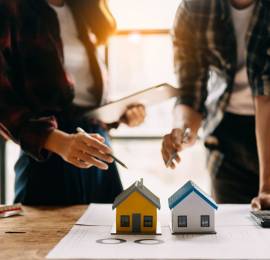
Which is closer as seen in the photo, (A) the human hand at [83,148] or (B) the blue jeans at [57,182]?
(A) the human hand at [83,148]

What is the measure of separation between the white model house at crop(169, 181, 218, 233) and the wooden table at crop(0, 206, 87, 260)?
0.88ft

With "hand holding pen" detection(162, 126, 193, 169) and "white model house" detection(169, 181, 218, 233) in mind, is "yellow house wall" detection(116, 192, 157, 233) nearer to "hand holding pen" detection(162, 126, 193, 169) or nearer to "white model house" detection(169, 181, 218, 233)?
"white model house" detection(169, 181, 218, 233)

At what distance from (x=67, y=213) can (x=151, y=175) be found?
1844 mm

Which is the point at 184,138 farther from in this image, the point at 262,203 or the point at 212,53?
the point at 212,53

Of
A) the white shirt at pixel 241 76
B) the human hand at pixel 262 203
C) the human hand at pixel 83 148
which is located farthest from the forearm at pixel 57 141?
the white shirt at pixel 241 76

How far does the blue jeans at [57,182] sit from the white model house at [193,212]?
1.99 feet

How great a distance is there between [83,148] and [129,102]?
42cm

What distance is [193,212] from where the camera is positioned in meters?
1.12

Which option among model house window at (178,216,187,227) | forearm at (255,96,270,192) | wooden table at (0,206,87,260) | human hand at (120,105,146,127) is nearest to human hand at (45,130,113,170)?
wooden table at (0,206,87,260)

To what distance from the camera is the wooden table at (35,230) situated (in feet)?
3.16

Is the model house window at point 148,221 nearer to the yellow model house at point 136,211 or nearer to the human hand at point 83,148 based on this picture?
the yellow model house at point 136,211

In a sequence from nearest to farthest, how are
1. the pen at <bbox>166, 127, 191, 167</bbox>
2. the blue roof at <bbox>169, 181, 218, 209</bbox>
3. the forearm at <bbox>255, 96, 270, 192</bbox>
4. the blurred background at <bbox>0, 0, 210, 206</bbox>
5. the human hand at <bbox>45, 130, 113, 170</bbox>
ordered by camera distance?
the blue roof at <bbox>169, 181, 218, 209</bbox> < the human hand at <bbox>45, 130, 113, 170</bbox> < the pen at <bbox>166, 127, 191, 167</bbox> < the forearm at <bbox>255, 96, 270, 192</bbox> < the blurred background at <bbox>0, 0, 210, 206</bbox>

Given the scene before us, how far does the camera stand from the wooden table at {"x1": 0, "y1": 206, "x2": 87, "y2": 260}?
0.96 meters

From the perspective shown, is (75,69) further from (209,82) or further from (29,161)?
(209,82)
